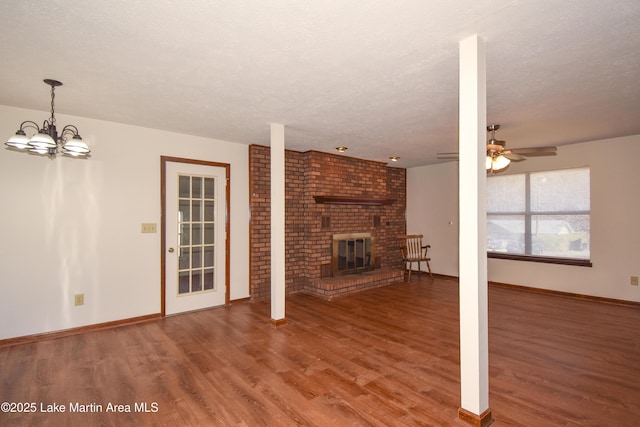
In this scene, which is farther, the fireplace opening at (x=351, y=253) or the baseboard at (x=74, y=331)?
the fireplace opening at (x=351, y=253)

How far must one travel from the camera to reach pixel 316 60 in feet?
7.58

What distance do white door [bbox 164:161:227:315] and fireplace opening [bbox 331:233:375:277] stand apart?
80.8 inches

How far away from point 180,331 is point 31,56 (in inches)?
115

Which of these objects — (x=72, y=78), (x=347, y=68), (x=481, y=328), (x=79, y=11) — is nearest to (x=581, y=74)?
(x=347, y=68)

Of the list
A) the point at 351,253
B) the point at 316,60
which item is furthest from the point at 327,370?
the point at 351,253

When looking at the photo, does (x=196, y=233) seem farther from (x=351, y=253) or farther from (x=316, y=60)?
(x=316, y=60)

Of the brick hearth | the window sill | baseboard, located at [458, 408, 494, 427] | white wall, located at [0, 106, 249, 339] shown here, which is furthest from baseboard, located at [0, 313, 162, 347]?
the window sill

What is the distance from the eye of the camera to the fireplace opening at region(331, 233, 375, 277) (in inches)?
230

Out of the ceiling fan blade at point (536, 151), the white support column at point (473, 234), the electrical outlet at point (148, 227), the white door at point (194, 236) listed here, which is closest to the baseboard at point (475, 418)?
the white support column at point (473, 234)

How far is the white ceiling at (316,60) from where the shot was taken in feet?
5.78

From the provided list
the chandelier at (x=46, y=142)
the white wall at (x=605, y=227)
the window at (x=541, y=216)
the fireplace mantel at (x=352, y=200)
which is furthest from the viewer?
the fireplace mantel at (x=352, y=200)

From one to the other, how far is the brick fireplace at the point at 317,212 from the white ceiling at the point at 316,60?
61.3 inches

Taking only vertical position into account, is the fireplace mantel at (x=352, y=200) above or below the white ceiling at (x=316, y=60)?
below

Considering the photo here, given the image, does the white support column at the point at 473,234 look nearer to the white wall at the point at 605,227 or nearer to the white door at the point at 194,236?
the white door at the point at 194,236
